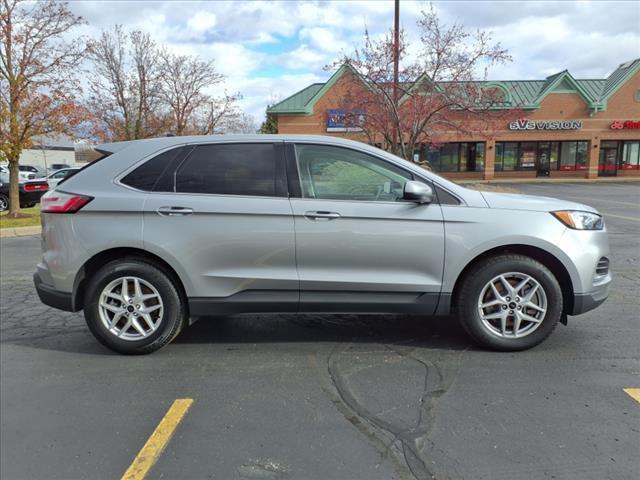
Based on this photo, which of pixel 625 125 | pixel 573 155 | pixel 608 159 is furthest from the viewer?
pixel 608 159

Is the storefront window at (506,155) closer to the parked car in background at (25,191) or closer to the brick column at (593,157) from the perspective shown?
the brick column at (593,157)

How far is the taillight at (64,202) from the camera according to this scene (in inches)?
149

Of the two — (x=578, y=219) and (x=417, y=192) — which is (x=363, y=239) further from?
(x=578, y=219)

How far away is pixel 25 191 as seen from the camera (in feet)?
57.5

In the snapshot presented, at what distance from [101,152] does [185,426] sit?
2479 mm

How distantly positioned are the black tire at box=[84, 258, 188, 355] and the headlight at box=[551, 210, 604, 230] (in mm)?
A: 3061

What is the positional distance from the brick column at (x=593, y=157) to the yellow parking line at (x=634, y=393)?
38582 millimetres

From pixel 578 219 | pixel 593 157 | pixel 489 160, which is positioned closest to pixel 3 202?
pixel 578 219

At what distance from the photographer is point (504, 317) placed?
3768mm

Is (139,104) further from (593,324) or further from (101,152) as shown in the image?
(593,324)

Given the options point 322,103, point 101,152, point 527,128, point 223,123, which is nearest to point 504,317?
point 101,152

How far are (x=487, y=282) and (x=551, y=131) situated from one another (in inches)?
1470

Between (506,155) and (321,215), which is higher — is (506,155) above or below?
above

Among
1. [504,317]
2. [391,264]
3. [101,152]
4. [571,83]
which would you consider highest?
[571,83]
